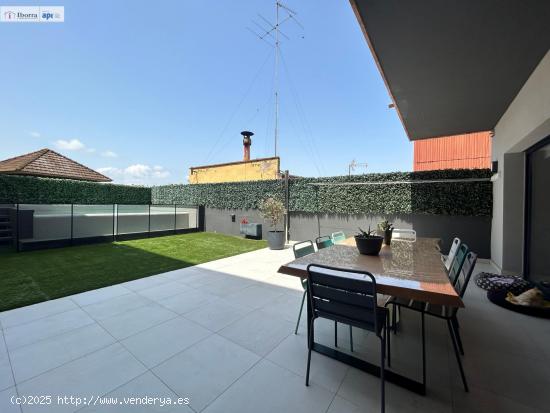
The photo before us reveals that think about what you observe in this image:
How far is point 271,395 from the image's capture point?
58.4 inches

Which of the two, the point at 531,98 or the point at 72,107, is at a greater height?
the point at 72,107

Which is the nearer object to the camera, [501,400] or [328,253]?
[501,400]

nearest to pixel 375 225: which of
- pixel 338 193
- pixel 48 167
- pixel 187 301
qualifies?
pixel 338 193

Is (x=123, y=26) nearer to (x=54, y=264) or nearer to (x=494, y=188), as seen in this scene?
(x=54, y=264)

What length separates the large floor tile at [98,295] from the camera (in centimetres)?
291

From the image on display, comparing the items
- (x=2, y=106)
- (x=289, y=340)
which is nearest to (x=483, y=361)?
(x=289, y=340)

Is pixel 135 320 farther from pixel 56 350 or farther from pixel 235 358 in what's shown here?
pixel 235 358

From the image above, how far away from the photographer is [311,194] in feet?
23.7

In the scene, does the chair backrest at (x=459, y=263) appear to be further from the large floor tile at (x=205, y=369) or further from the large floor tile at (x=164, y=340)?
the large floor tile at (x=164, y=340)

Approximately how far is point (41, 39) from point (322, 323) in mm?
7307

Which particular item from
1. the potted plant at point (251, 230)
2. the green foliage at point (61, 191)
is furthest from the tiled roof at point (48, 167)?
the potted plant at point (251, 230)

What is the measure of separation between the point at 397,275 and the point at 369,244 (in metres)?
0.68

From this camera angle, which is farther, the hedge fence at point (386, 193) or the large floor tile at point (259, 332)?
the hedge fence at point (386, 193)

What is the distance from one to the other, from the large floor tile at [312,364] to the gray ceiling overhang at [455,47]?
108 inches
